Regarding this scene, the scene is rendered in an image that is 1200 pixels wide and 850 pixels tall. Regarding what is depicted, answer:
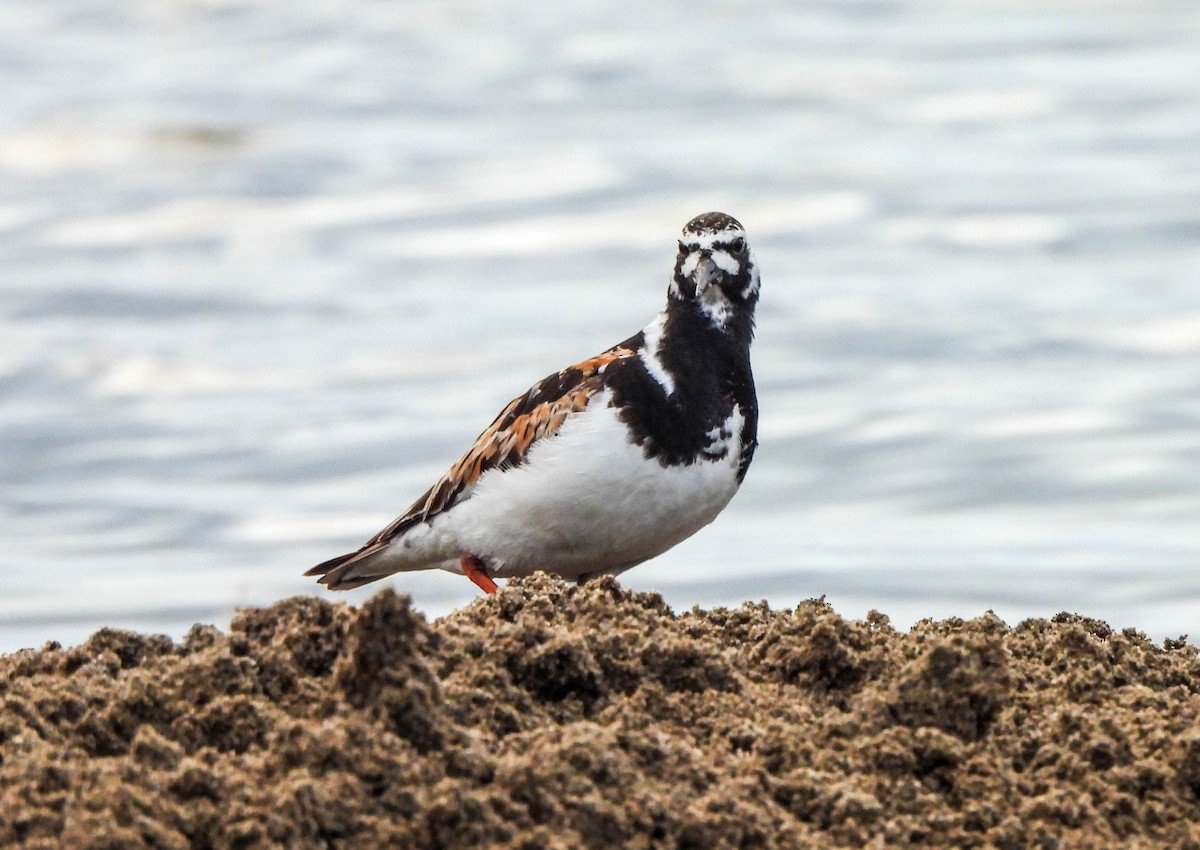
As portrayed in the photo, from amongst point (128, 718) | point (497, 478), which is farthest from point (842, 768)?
point (497, 478)

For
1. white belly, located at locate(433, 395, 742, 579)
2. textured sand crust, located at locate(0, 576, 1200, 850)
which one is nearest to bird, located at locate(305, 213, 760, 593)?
white belly, located at locate(433, 395, 742, 579)

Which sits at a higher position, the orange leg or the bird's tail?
the bird's tail

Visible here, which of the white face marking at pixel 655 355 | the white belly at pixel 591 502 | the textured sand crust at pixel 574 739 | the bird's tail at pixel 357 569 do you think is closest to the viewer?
the textured sand crust at pixel 574 739

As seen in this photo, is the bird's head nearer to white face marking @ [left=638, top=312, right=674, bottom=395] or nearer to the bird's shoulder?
white face marking @ [left=638, top=312, right=674, bottom=395]

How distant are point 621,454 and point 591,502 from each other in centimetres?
20

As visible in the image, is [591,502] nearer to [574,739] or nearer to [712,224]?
[712,224]

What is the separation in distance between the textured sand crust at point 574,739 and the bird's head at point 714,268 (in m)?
2.27

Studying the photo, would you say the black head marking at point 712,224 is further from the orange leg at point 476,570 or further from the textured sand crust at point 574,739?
the textured sand crust at point 574,739

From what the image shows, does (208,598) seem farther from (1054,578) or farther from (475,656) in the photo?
(475,656)

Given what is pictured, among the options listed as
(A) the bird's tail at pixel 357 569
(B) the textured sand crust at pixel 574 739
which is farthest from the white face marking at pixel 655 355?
(B) the textured sand crust at pixel 574 739

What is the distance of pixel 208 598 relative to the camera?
12.6 meters

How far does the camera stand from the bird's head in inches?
313

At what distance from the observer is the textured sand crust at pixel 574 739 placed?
438 centimetres

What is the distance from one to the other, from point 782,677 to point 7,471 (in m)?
11.9
